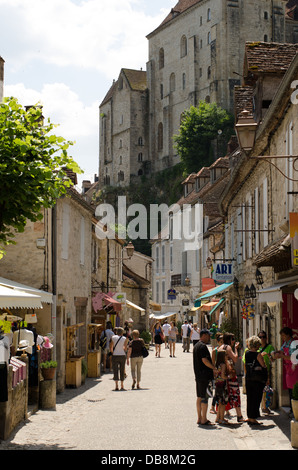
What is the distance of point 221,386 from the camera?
1134 cm

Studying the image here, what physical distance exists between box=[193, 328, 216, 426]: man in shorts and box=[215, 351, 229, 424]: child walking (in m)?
0.23

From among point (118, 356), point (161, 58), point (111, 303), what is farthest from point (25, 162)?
point (161, 58)

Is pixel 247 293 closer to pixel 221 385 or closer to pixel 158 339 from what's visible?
pixel 221 385

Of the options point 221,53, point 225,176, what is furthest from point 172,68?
point 225,176

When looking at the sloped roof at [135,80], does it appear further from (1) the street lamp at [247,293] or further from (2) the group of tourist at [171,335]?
(1) the street lamp at [247,293]

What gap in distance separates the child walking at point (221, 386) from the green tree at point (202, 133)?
63.1 metres

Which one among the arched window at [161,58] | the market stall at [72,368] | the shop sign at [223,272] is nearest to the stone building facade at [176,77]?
the arched window at [161,58]

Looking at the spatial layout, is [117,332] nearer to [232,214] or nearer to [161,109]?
[232,214]

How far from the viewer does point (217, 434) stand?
1009 cm

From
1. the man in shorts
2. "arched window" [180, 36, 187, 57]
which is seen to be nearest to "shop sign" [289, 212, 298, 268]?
the man in shorts

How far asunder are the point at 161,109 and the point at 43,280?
79610 mm

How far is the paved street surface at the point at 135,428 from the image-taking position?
9195 millimetres

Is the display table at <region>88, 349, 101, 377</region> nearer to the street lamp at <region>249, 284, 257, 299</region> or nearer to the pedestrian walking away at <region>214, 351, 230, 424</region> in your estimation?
the street lamp at <region>249, 284, 257, 299</region>

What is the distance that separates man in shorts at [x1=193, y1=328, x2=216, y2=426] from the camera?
10945 millimetres
